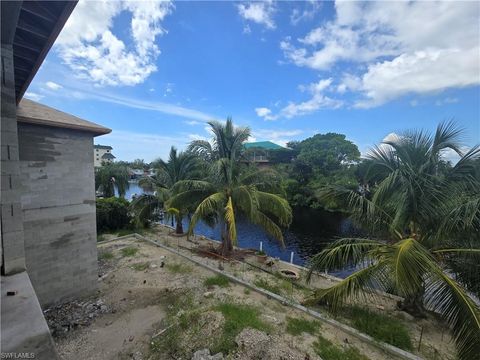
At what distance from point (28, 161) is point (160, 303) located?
5.22 m

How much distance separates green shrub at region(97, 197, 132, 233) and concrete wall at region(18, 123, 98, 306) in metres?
8.41

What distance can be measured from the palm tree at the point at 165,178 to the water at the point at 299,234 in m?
3.31

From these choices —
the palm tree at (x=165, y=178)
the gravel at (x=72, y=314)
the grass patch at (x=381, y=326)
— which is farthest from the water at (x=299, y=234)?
the gravel at (x=72, y=314)

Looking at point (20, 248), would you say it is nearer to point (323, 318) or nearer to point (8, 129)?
point (8, 129)

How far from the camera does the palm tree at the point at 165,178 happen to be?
13.8 m

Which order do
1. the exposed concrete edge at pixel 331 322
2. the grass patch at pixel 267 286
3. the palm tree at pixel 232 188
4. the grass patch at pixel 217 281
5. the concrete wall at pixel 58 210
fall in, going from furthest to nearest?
the palm tree at pixel 232 188, the grass patch at pixel 217 281, the grass patch at pixel 267 286, the concrete wall at pixel 58 210, the exposed concrete edge at pixel 331 322

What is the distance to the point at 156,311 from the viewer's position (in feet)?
21.0

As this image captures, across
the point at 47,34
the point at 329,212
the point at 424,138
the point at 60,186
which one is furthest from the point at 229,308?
the point at 329,212

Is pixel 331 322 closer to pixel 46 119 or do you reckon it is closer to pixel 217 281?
pixel 217 281

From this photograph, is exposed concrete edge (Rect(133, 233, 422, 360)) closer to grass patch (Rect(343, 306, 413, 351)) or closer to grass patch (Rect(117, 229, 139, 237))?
grass patch (Rect(343, 306, 413, 351))

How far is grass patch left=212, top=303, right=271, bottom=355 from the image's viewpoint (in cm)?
492

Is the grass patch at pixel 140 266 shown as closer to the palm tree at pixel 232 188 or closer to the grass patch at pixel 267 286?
the palm tree at pixel 232 188

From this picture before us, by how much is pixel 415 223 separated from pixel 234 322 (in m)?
4.93

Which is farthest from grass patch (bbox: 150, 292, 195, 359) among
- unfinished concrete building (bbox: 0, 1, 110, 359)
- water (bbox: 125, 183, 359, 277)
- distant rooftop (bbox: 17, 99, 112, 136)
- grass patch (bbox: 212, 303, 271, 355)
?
water (bbox: 125, 183, 359, 277)
